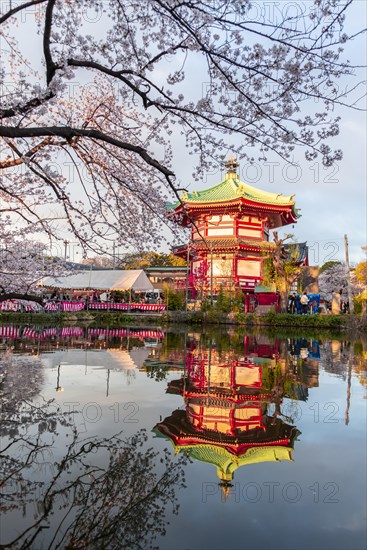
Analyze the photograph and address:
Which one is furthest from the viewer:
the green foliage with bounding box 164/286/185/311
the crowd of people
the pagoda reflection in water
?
the green foliage with bounding box 164/286/185/311

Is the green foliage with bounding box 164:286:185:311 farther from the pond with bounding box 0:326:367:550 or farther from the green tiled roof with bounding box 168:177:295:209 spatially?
the pond with bounding box 0:326:367:550

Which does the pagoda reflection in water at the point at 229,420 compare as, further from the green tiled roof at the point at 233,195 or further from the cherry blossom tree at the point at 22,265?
the green tiled roof at the point at 233,195

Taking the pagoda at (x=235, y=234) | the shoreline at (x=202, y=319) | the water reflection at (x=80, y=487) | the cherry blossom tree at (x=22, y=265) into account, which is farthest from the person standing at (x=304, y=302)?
the water reflection at (x=80, y=487)

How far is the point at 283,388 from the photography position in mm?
8219

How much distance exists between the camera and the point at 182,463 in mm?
4348

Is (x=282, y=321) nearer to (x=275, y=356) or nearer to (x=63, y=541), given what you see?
(x=275, y=356)

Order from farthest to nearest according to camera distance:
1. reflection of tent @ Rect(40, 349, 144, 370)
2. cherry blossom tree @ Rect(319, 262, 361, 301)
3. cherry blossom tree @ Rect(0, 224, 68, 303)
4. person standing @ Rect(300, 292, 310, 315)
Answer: cherry blossom tree @ Rect(319, 262, 361, 301) < person standing @ Rect(300, 292, 310, 315) < cherry blossom tree @ Rect(0, 224, 68, 303) < reflection of tent @ Rect(40, 349, 144, 370)

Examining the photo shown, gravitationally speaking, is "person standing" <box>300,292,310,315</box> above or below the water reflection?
above

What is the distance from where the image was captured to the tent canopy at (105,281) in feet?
130

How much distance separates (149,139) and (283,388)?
511 centimetres

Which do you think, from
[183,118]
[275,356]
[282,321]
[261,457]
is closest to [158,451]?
[261,457]

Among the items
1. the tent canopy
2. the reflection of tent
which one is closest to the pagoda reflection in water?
the reflection of tent

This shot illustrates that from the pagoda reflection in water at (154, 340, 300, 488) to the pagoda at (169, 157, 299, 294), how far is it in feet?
80.5

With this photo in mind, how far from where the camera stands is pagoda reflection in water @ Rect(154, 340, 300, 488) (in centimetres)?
463
